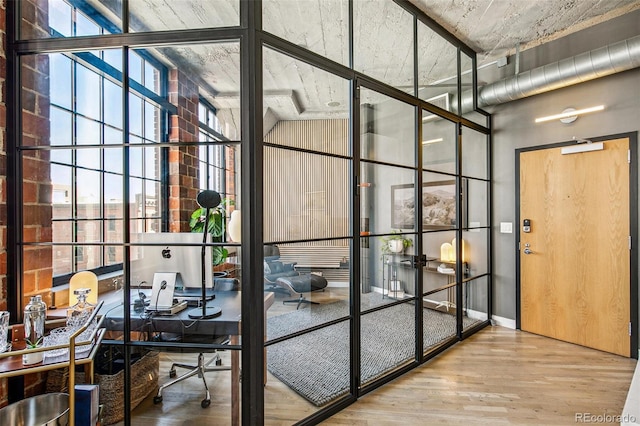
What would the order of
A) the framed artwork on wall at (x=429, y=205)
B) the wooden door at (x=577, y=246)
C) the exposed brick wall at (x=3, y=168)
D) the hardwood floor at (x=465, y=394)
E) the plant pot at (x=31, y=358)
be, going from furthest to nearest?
the wooden door at (x=577, y=246) → the framed artwork on wall at (x=429, y=205) → the hardwood floor at (x=465, y=394) → the exposed brick wall at (x=3, y=168) → the plant pot at (x=31, y=358)

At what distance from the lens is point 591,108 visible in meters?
3.18

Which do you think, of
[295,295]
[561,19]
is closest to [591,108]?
[561,19]

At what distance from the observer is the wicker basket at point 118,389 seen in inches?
76.5

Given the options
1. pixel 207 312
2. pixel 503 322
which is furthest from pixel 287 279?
pixel 503 322

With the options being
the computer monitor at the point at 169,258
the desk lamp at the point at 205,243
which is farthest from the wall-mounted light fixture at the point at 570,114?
the computer monitor at the point at 169,258

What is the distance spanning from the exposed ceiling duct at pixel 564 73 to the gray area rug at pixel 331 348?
101 inches

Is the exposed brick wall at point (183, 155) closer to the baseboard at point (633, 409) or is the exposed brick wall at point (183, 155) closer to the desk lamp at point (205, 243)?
the desk lamp at point (205, 243)

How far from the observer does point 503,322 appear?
3895mm

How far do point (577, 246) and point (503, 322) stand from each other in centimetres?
121

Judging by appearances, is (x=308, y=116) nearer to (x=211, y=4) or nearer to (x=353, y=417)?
(x=211, y=4)

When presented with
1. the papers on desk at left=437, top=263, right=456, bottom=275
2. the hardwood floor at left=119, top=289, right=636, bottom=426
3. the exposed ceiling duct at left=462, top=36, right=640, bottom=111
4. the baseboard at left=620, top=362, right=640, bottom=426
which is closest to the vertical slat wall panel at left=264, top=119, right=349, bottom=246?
the hardwood floor at left=119, top=289, right=636, bottom=426

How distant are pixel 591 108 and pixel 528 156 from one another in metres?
0.70

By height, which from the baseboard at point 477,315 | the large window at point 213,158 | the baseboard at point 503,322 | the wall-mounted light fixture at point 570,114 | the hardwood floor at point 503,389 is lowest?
the hardwood floor at point 503,389

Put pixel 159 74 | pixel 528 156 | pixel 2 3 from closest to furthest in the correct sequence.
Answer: pixel 2 3, pixel 159 74, pixel 528 156
